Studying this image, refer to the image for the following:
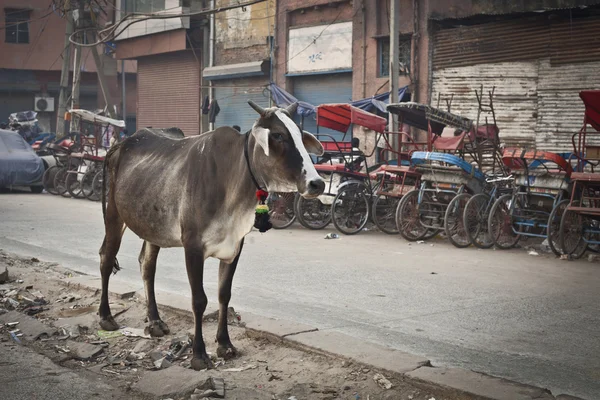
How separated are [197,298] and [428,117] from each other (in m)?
8.66

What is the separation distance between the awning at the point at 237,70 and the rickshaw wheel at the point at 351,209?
12.2 metres

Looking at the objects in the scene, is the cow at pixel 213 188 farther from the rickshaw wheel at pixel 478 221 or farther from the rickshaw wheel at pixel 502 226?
the rickshaw wheel at pixel 502 226

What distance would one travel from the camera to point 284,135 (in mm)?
5383

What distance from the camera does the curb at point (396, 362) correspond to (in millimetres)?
4609

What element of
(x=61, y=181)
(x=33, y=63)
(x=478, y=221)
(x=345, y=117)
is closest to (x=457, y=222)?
(x=478, y=221)

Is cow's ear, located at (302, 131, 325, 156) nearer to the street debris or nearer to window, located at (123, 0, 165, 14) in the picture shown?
the street debris

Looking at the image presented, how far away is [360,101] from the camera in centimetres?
2078

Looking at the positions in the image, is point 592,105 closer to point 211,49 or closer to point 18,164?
point 18,164

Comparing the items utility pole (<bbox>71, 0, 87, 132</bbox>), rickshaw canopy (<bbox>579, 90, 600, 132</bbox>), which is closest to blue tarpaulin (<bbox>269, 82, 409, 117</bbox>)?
utility pole (<bbox>71, 0, 87, 132</bbox>)

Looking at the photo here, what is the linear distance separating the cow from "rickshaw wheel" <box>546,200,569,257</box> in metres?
6.93

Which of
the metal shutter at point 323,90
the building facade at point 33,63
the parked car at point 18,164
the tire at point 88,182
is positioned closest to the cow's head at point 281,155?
the tire at point 88,182

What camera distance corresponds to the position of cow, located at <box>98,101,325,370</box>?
17.7 feet

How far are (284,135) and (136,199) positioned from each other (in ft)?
5.28

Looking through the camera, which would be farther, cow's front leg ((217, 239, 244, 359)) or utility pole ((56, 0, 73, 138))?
utility pole ((56, 0, 73, 138))
